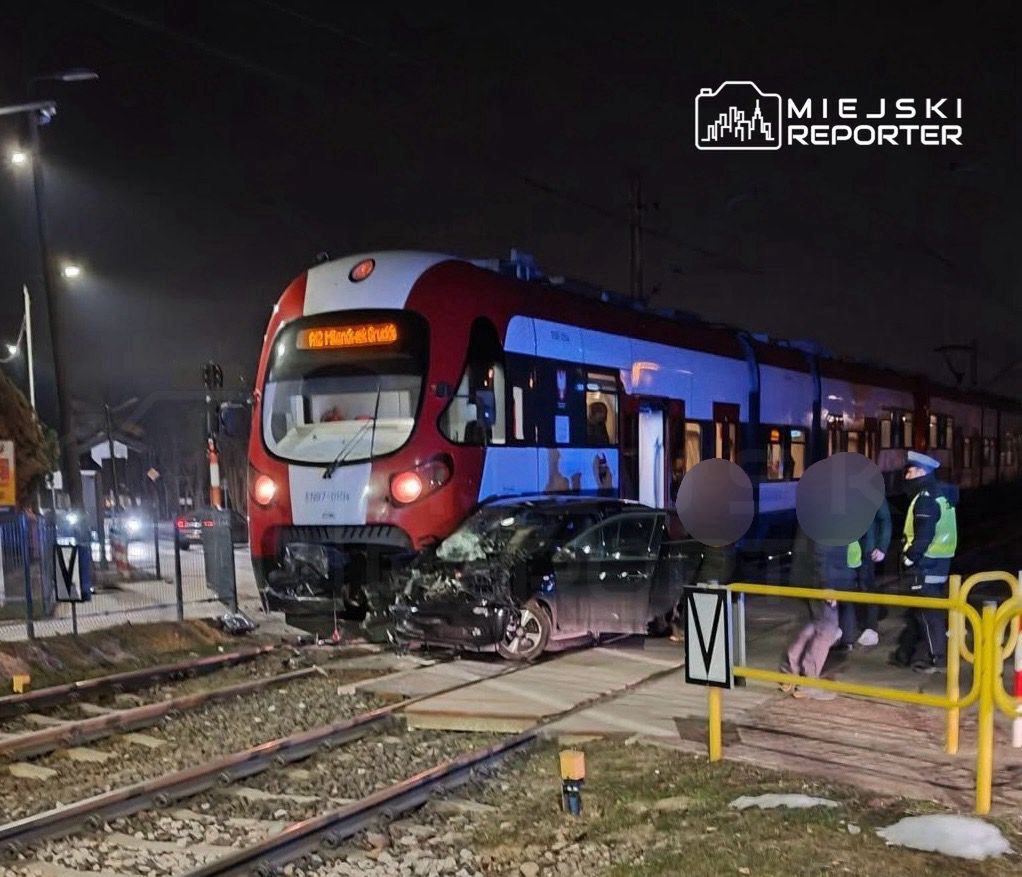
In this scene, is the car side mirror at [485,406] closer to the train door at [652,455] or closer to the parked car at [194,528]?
the train door at [652,455]

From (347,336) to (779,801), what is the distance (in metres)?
6.83

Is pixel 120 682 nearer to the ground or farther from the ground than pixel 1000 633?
nearer to the ground

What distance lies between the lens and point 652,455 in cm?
1410

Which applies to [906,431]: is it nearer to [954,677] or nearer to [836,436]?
[836,436]

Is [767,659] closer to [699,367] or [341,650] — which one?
[341,650]

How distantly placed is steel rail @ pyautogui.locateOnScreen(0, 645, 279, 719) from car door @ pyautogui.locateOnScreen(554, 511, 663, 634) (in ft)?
11.2

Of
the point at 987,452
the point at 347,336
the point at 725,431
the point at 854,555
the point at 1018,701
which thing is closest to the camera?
the point at 1018,701

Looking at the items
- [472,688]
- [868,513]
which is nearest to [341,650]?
[472,688]

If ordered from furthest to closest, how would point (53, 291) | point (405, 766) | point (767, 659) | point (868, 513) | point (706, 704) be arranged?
point (53, 291) < point (767, 659) < point (868, 513) < point (706, 704) < point (405, 766)

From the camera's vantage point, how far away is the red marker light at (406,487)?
33.7 ft

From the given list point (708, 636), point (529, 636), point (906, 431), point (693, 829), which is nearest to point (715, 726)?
point (708, 636)

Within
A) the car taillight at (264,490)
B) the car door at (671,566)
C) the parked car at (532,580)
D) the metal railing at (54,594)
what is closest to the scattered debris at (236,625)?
the metal railing at (54,594)

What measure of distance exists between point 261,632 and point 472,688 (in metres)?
4.87

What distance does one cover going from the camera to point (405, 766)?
23.0 feet
